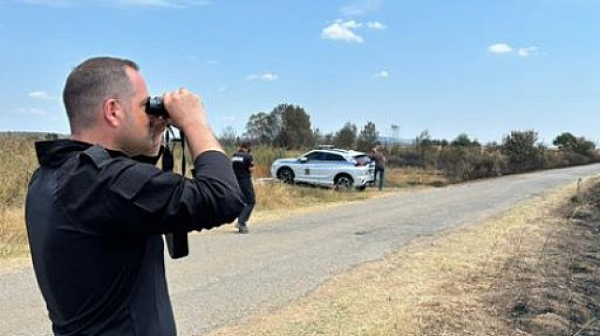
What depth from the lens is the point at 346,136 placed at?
198ft

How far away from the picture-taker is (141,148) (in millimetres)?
2039

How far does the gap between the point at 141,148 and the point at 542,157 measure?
→ 2040 inches

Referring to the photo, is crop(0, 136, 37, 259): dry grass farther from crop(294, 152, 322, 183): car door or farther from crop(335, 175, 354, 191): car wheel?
crop(335, 175, 354, 191): car wheel

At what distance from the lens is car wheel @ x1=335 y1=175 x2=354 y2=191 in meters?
26.4

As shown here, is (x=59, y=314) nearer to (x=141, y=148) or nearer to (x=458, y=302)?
(x=141, y=148)

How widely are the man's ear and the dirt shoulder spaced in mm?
4545

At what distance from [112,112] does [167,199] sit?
13.1 inches

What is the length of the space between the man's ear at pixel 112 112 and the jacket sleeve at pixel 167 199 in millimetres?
184

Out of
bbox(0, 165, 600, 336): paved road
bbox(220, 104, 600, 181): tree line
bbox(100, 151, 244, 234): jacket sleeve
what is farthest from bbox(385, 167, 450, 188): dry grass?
bbox(100, 151, 244, 234): jacket sleeve

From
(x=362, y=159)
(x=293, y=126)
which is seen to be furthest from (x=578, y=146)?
(x=362, y=159)

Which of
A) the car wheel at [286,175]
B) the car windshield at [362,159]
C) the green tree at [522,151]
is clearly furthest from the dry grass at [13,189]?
the green tree at [522,151]

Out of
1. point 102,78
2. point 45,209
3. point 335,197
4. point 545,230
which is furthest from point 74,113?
point 335,197

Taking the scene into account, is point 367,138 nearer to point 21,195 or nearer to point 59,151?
point 21,195

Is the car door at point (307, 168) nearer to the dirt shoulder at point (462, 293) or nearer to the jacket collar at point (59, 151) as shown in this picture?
the dirt shoulder at point (462, 293)
